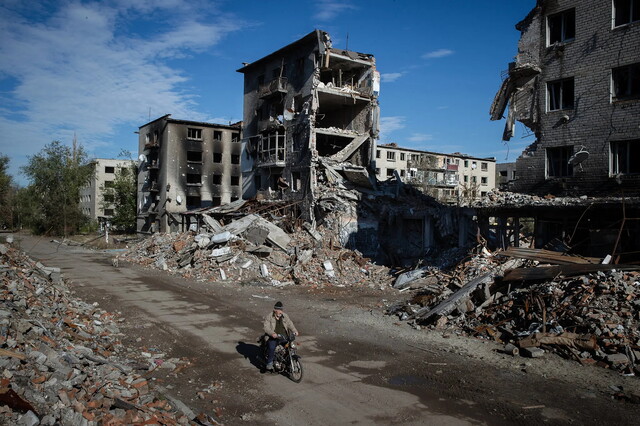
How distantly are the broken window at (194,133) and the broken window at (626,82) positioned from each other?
126 ft

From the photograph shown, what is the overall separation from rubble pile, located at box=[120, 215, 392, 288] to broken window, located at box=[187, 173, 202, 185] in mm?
20580

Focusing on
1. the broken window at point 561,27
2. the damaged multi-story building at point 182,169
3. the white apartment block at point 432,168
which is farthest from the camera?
the white apartment block at point 432,168

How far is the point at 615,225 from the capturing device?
16.4 meters

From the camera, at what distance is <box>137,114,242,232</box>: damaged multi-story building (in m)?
45.2

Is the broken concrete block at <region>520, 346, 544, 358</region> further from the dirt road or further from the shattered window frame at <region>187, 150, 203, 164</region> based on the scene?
the shattered window frame at <region>187, 150, 203, 164</region>

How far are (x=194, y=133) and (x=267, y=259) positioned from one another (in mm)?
28273

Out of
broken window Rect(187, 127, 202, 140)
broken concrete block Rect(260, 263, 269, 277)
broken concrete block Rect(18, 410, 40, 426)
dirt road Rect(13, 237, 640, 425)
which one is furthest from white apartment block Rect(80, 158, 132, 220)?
broken concrete block Rect(18, 410, 40, 426)

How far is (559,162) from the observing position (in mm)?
19359

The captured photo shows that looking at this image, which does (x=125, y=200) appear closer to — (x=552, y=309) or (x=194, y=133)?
(x=194, y=133)

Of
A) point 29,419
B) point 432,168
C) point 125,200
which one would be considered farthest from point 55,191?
point 29,419

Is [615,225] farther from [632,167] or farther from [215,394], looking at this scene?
[215,394]

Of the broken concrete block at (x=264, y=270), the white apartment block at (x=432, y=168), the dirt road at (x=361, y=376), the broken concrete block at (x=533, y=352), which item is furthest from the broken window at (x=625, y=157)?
the white apartment block at (x=432, y=168)

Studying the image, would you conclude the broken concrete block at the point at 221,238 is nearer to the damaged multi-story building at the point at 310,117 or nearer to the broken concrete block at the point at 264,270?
the broken concrete block at the point at 264,270

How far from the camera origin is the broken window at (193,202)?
46375 mm
